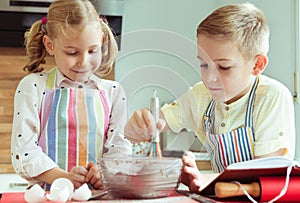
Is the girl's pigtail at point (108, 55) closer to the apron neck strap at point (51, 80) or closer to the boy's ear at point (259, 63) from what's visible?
the apron neck strap at point (51, 80)

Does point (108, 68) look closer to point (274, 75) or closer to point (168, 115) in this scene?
point (168, 115)

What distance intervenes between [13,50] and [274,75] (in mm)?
1164

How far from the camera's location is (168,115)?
0.94m

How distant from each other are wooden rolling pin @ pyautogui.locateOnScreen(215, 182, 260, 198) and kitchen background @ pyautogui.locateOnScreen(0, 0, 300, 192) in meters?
0.10

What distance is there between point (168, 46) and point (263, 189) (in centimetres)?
31

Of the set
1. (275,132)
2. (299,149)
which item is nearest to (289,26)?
(299,149)

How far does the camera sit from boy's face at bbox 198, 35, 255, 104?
0.92 meters

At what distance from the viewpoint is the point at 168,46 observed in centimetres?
92

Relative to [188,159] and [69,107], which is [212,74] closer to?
[188,159]

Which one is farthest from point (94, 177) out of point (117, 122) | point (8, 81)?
point (8, 81)

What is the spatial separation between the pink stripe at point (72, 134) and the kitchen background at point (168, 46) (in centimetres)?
11

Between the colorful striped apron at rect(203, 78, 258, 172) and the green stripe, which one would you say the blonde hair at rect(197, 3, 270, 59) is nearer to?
the colorful striped apron at rect(203, 78, 258, 172)

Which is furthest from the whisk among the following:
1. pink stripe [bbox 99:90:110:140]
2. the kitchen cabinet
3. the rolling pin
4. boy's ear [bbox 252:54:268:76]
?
the kitchen cabinet

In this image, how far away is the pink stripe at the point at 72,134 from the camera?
105cm
